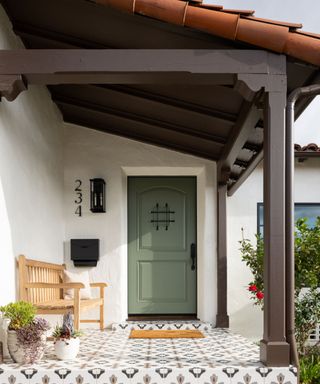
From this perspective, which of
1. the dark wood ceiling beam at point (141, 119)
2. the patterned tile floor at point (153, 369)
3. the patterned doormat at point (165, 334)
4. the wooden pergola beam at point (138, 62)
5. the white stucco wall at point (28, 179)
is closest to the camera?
the patterned tile floor at point (153, 369)

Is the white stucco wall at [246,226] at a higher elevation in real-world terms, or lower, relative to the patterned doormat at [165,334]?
higher

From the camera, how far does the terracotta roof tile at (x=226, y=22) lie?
13.0 feet

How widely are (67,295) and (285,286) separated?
310cm

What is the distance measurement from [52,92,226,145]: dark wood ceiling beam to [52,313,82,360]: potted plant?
278cm

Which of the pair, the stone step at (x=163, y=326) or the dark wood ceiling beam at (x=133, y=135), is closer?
the stone step at (x=163, y=326)

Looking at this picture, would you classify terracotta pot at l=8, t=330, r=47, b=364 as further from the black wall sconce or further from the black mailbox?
the black wall sconce

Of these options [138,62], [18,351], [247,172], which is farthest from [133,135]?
[18,351]

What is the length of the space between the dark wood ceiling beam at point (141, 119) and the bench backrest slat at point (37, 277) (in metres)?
1.87

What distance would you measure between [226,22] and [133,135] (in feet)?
11.8

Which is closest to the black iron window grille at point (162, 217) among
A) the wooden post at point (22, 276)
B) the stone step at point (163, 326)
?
the stone step at point (163, 326)

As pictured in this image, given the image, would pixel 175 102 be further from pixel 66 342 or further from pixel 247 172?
pixel 66 342

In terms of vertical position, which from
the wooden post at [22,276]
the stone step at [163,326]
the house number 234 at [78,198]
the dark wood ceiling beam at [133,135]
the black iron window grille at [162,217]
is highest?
the dark wood ceiling beam at [133,135]

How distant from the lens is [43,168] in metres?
6.27

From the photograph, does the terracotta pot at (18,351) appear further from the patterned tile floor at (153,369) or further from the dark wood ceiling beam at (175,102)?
the dark wood ceiling beam at (175,102)
